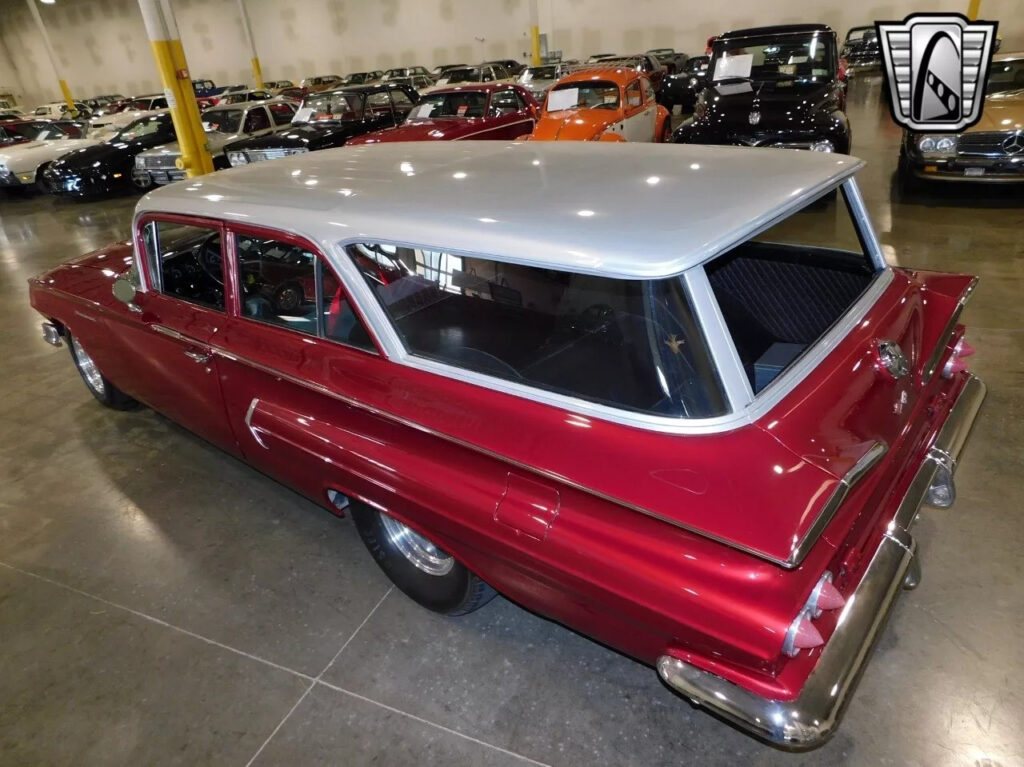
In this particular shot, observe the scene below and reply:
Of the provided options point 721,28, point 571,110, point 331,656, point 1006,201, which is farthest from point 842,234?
point 721,28

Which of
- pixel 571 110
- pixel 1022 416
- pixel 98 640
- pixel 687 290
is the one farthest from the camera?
pixel 571 110

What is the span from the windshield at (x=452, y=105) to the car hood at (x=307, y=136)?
1.33 m

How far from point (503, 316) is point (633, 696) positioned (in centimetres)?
131

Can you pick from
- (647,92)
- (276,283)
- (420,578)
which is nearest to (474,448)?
(420,578)

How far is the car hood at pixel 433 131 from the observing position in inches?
322

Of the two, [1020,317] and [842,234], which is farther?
[842,234]

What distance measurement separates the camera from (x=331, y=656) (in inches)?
90.9

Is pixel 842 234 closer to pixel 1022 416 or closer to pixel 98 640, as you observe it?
pixel 1022 416

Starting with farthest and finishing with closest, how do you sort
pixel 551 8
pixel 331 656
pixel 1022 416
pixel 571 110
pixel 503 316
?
pixel 551 8
pixel 571 110
pixel 1022 416
pixel 331 656
pixel 503 316

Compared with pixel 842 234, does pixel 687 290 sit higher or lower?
higher

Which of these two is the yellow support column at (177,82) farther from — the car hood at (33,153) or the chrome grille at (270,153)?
the car hood at (33,153)

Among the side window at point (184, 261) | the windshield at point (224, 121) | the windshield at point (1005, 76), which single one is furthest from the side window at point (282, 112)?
the windshield at point (1005, 76)

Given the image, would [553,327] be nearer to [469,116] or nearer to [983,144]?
[983,144]

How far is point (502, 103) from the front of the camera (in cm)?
890
